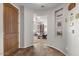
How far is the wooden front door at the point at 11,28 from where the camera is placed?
6.42 ft

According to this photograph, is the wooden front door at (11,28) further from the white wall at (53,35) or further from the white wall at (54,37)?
the white wall at (54,37)

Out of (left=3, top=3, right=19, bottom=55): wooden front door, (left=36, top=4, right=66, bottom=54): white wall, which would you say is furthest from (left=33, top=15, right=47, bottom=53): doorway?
(left=3, top=3, right=19, bottom=55): wooden front door

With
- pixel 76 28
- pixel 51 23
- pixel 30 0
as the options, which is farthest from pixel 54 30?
pixel 30 0

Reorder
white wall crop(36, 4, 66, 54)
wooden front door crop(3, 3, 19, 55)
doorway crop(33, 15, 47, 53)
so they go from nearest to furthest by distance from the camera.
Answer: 1. wooden front door crop(3, 3, 19, 55)
2. white wall crop(36, 4, 66, 54)
3. doorway crop(33, 15, 47, 53)

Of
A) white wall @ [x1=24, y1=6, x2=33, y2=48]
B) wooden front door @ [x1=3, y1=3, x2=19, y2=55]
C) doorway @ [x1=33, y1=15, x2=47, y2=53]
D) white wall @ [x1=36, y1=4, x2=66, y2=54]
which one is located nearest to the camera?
wooden front door @ [x1=3, y1=3, x2=19, y2=55]

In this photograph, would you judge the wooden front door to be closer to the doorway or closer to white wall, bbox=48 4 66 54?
the doorway

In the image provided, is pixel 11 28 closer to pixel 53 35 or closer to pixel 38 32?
pixel 53 35

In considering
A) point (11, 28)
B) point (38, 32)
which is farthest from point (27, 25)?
Result: point (38, 32)

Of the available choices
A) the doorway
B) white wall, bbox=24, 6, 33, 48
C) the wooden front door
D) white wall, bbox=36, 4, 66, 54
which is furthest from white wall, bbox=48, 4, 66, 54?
the wooden front door

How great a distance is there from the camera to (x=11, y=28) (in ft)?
6.79

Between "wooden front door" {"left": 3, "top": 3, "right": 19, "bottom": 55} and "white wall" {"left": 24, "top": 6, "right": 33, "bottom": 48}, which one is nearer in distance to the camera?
"wooden front door" {"left": 3, "top": 3, "right": 19, "bottom": 55}

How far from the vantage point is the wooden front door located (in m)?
1.96

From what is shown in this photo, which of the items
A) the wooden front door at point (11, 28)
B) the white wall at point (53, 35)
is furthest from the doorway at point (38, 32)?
the wooden front door at point (11, 28)

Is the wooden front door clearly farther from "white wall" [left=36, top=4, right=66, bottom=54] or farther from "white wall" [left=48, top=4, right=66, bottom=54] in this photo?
"white wall" [left=48, top=4, right=66, bottom=54]
